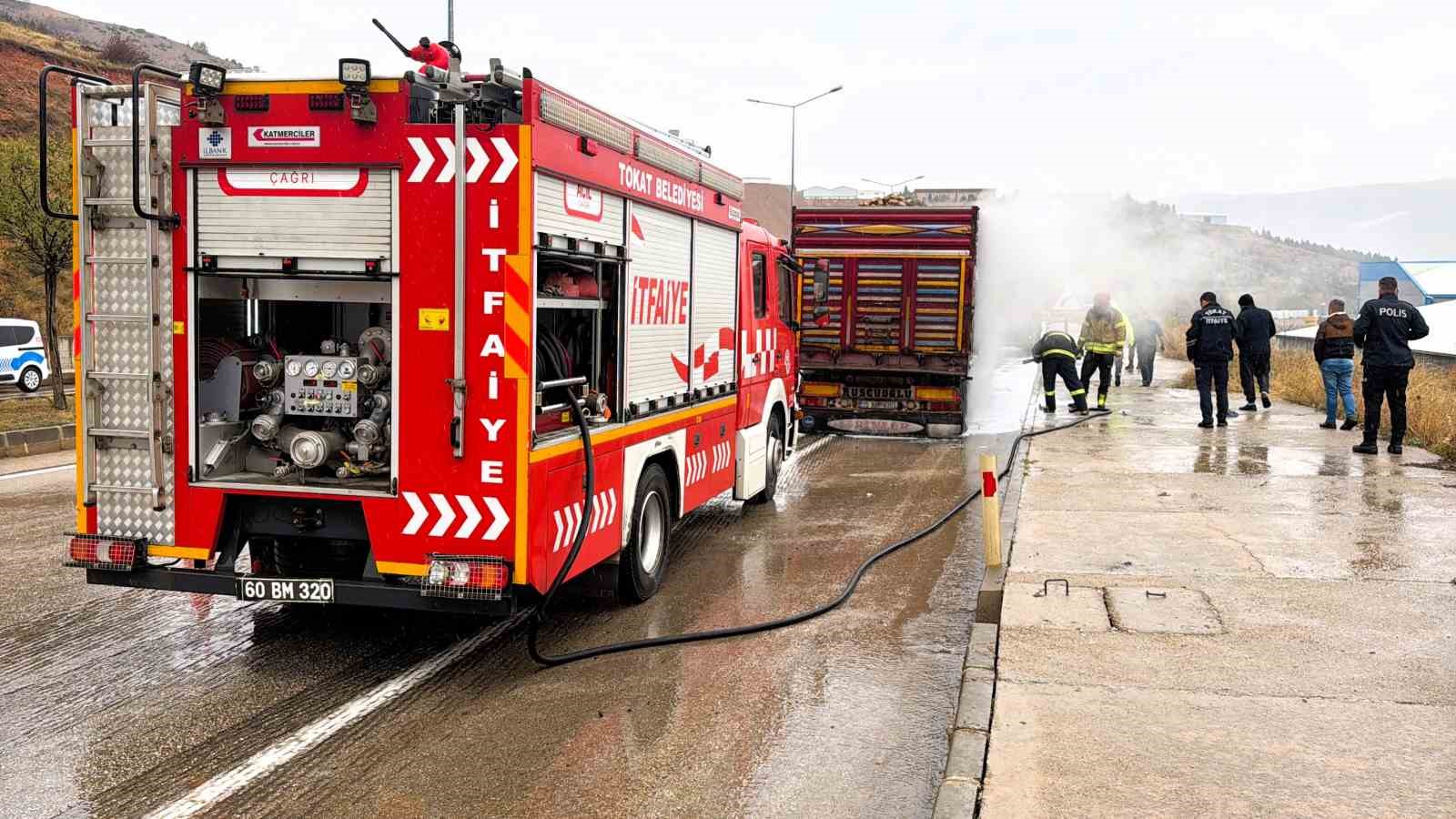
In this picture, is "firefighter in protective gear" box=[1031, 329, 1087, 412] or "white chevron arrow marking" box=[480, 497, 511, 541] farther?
"firefighter in protective gear" box=[1031, 329, 1087, 412]

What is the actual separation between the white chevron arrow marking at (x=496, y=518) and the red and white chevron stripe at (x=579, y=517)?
1.23 feet

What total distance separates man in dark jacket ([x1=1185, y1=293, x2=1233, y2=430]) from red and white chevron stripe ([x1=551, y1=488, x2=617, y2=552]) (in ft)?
37.7

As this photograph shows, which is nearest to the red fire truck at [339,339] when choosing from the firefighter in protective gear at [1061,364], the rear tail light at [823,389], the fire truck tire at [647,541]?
the fire truck tire at [647,541]

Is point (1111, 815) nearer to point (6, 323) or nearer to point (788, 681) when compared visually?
point (788, 681)

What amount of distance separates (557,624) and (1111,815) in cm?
396

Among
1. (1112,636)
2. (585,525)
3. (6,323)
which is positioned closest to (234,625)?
(585,525)

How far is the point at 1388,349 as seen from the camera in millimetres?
12906

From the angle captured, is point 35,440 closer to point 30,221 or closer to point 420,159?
point 30,221

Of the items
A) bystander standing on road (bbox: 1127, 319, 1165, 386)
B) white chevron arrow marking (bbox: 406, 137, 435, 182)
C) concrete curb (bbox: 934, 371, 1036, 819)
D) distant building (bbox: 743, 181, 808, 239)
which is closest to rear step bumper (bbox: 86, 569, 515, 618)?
white chevron arrow marking (bbox: 406, 137, 435, 182)

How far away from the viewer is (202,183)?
6125mm

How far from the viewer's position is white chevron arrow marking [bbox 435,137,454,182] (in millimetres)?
5852

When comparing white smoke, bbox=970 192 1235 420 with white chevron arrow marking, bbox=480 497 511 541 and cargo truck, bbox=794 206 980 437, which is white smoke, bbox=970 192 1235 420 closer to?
cargo truck, bbox=794 206 980 437

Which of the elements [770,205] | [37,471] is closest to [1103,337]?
[37,471]

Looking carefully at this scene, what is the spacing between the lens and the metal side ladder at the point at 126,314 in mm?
6125
